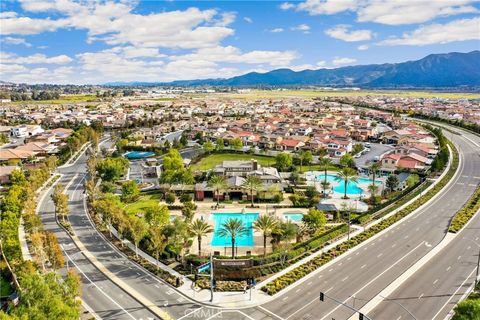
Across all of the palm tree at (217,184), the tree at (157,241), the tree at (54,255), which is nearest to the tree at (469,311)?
the tree at (157,241)

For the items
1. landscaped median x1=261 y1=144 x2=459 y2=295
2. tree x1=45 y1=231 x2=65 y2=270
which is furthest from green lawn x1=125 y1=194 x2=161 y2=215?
landscaped median x1=261 y1=144 x2=459 y2=295

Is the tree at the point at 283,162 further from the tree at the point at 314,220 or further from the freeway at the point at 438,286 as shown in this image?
the freeway at the point at 438,286

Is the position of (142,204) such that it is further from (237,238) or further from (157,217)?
(237,238)

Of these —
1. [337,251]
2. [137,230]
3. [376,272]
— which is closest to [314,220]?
[337,251]

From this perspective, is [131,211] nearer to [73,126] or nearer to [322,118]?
[73,126]

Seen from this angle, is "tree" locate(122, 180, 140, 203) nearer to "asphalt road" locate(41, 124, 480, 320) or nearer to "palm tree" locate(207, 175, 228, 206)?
"asphalt road" locate(41, 124, 480, 320)
